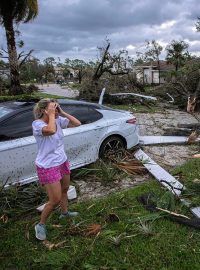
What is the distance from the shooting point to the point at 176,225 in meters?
5.03

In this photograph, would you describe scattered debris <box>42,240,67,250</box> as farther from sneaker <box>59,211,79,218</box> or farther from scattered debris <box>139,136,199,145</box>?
scattered debris <box>139,136,199,145</box>

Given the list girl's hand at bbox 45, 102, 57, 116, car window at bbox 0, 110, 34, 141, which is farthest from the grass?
girl's hand at bbox 45, 102, 57, 116

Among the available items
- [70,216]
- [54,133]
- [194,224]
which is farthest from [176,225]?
[54,133]

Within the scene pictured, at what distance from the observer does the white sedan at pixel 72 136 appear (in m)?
6.08

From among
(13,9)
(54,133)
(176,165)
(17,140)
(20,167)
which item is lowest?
(176,165)

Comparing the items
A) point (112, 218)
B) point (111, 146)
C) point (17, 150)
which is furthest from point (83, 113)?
point (112, 218)

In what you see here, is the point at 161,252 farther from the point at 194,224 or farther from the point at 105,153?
the point at 105,153

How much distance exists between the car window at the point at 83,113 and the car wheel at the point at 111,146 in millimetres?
537

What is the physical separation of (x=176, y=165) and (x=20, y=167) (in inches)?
141

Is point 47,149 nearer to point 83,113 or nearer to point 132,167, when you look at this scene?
point 83,113

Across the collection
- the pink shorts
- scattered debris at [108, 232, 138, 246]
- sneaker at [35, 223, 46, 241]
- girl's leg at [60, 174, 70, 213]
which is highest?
the pink shorts

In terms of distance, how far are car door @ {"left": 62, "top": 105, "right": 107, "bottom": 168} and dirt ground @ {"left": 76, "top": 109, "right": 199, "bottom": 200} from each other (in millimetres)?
484

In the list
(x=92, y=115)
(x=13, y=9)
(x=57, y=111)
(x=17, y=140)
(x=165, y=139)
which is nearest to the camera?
(x=57, y=111)

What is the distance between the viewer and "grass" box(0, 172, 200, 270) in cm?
417
